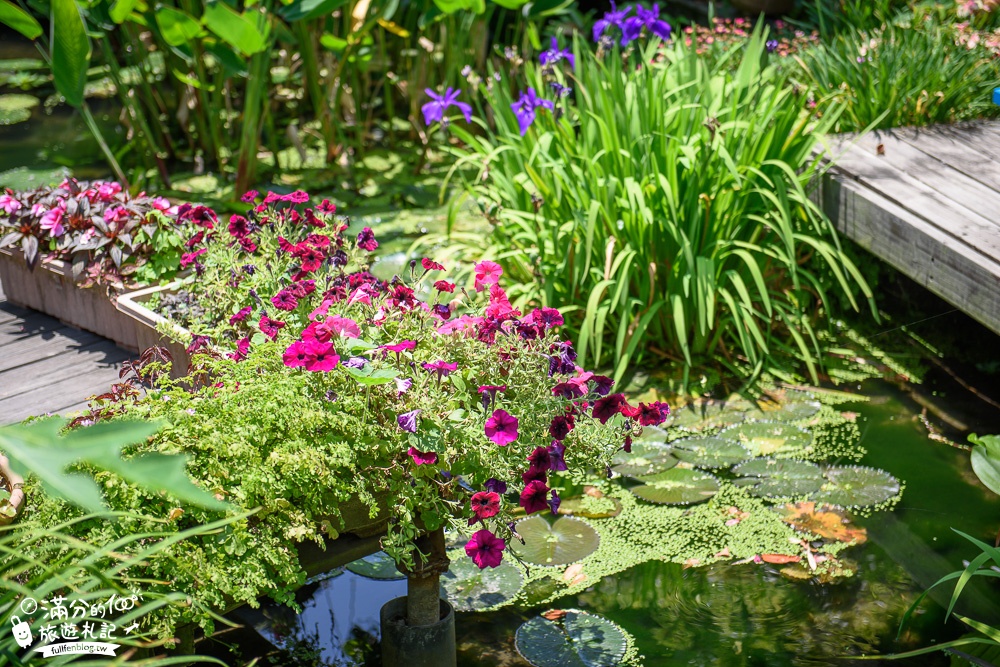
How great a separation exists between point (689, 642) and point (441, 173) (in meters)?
3.62

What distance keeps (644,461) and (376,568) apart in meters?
0.92

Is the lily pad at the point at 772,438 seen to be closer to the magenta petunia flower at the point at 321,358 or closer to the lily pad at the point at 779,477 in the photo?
the lily pad at the point at 779,477

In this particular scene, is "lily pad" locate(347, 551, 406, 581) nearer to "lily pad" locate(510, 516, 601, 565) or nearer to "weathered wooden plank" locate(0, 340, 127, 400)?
"lily pad" locate(510, 516, 601, 565)

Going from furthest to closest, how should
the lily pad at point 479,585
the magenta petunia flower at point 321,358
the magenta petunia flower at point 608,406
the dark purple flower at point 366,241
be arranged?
the lily pad at point 479,585 < the dark purple flower at point 366,241 < the magenta petunia flower at point 608,406 < the magenta petunia flower at point 321,358

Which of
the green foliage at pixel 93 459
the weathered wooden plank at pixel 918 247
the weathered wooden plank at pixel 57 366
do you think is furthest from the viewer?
the weathered wooden plank at pixel 918 247

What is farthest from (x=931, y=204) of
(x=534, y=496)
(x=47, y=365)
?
(x=47, y=365)

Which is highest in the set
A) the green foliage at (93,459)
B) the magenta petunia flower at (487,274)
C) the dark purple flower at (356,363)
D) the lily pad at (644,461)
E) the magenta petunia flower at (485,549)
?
the green foliage at (93,459)

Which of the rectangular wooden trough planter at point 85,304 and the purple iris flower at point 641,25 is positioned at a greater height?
the purple iris flower at point 641,25

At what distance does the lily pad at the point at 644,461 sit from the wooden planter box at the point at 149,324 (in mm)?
1319

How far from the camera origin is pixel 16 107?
671 centimetres

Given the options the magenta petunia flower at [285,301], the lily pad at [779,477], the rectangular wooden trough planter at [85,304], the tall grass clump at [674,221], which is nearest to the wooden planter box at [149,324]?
the rectangular wooden trough planter at [85,304]

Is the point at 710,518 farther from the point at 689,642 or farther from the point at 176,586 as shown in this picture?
the point at 176,586

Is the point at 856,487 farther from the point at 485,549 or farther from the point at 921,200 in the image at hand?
the point at 485,549

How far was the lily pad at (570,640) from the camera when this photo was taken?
7.14 feet
